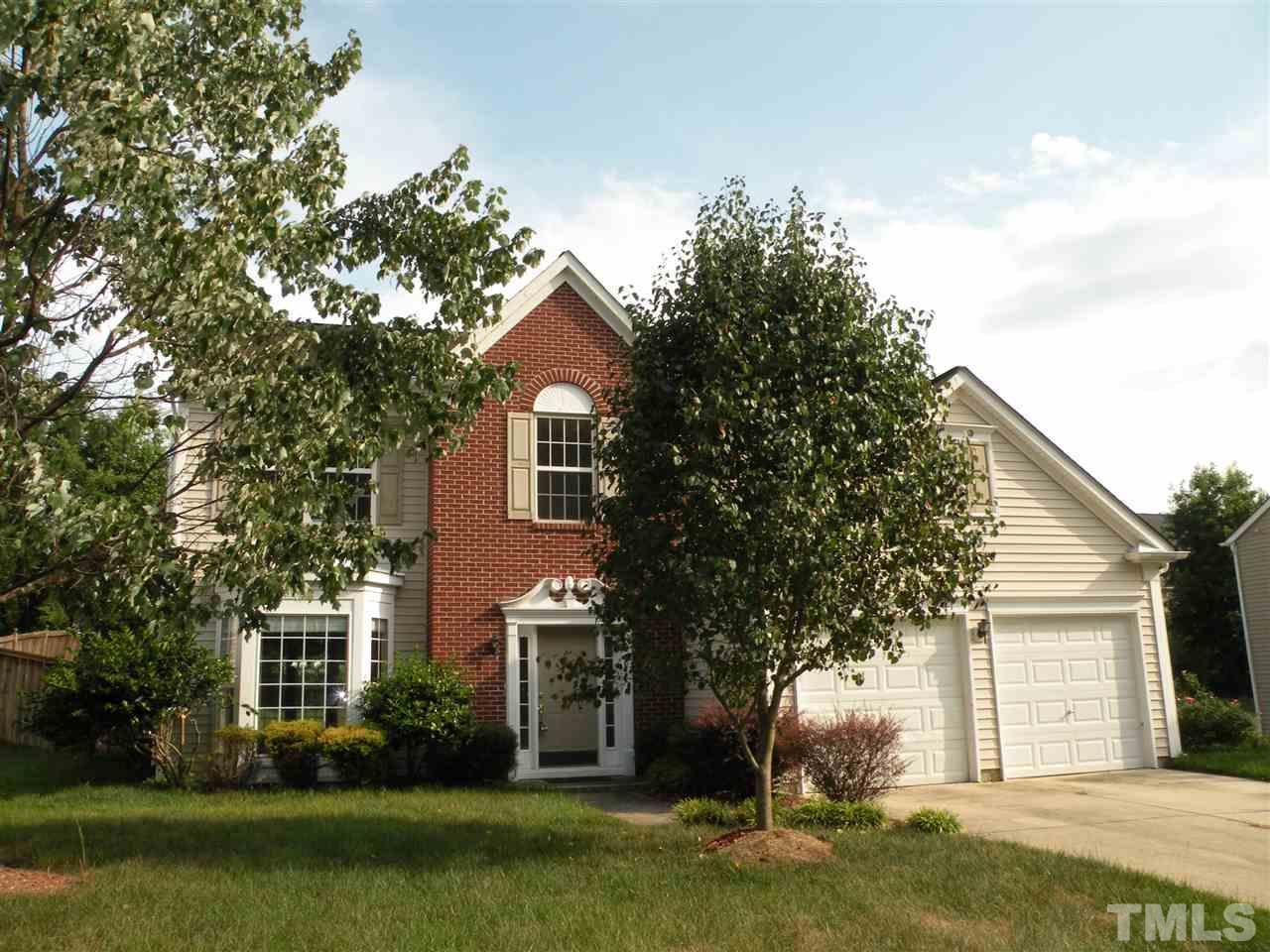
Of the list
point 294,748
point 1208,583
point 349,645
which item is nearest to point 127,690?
point 294,748

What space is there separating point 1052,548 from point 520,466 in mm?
8656

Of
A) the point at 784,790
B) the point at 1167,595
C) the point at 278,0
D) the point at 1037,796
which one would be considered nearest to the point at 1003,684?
the point at 1037,796

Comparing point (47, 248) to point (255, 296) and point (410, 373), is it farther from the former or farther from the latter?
point (410, 373)

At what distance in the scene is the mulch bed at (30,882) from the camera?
804cm

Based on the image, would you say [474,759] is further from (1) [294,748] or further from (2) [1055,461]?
(2) [1055,461]

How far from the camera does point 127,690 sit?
1382 centimetres

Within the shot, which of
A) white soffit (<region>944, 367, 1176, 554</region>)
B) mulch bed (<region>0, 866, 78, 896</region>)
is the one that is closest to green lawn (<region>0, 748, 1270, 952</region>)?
mulch bed (<region>0, 866, 78, 896</region>)

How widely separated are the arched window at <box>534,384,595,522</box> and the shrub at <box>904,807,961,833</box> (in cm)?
→ 741

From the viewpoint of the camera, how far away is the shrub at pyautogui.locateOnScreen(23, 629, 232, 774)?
13820mm

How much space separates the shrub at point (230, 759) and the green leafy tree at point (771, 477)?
606cm

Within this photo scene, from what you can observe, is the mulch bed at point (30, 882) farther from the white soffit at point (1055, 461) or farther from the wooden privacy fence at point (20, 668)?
the white soffit at point (1055, 461)

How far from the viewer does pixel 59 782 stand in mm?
14711

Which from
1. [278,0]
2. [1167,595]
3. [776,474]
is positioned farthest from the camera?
[1167,595]

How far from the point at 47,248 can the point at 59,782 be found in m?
9.81
